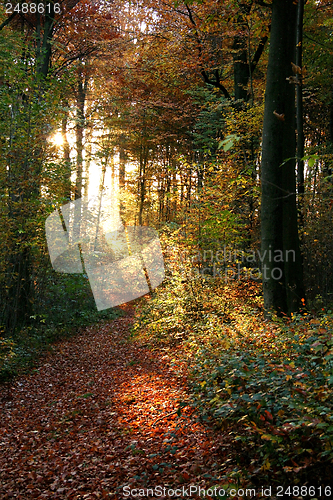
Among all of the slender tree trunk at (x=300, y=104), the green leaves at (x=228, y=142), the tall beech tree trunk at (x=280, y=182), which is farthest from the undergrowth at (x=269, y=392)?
the slender tree trunk at (x=300, y=104)

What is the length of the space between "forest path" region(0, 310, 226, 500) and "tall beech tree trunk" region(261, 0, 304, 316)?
2.41m

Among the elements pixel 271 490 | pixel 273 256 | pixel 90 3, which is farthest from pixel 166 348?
pixel 90 3

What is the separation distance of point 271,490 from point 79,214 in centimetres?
1626

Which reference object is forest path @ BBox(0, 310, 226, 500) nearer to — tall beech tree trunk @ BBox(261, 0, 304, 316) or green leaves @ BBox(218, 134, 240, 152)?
tall beech tree trunk @ BBox(261, 0, 304, 316)

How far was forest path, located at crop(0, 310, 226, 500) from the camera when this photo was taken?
3.83 m

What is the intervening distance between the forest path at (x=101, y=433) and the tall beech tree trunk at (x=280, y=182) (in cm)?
241

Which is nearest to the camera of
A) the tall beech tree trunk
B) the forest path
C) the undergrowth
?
the undergrowth

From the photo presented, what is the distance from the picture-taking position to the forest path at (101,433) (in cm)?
383

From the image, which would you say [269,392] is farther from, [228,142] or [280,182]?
[280,182]

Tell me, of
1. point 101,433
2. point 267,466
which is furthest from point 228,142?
point 101,433

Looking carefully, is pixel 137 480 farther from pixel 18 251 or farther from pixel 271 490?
pixel 18 251

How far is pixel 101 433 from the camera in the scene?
16.8 ft

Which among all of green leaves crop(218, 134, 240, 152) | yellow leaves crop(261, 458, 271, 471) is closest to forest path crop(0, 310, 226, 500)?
yellow leaves crop(261, 458, 271, 471)

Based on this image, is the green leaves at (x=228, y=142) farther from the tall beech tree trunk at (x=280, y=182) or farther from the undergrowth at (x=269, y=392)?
the tall beech tree trunk at (x=280, y=182)
